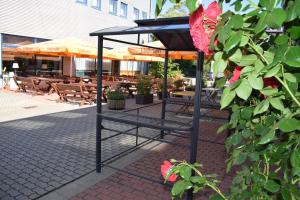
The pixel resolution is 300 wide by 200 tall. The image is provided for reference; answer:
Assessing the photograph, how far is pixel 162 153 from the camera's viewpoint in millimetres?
6062

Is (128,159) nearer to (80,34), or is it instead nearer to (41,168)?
(41,168)

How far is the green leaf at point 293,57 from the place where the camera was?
2.79 feet

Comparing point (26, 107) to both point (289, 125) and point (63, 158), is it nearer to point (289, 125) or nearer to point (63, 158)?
point (63, 158)

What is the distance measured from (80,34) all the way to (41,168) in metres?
20.4

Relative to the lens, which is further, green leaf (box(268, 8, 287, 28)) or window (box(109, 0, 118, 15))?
window (box(109, 0, 118, 15))

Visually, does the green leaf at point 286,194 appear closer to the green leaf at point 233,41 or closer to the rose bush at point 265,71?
the rose bush at point 265,71

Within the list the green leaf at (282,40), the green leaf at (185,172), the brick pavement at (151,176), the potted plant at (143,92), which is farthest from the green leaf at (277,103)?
the potted plant at (143,92)

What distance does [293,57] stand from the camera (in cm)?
87

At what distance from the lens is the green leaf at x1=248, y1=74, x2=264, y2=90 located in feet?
3.25

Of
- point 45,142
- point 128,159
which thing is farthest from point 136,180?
point 45,142

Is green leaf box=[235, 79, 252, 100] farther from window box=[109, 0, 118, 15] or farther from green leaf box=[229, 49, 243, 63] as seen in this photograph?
window box=[109, 0, 118, 15]

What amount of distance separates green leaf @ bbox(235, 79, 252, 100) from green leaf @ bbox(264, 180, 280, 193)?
1.41ft

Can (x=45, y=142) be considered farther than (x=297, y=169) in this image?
Yes

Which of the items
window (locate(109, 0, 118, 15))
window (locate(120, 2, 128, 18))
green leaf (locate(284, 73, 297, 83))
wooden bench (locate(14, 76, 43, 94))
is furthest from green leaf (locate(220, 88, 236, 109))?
window (locate(120, 2, 128, 18))
